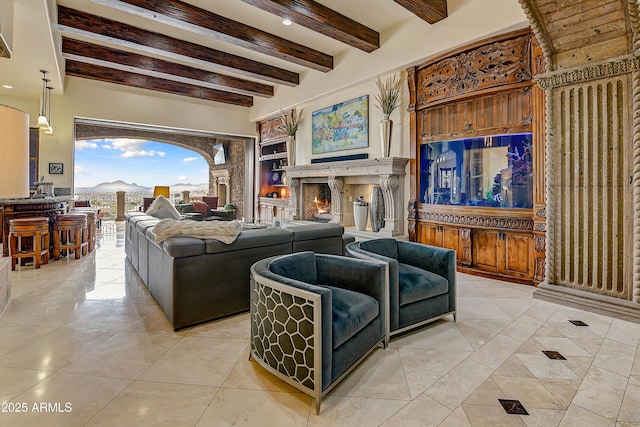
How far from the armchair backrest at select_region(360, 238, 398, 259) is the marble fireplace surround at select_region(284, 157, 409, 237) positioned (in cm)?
221

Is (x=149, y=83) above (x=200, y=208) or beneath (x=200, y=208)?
above

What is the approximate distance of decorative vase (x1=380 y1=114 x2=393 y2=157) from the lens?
206 inches

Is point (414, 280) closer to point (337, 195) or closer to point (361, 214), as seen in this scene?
point (361, 214)

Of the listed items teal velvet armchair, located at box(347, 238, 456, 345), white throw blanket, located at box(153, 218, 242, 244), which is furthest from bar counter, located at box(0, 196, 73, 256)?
teal velvet armchair, located at box(347, 238, 456, 345)

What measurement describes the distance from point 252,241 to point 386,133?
131 inches

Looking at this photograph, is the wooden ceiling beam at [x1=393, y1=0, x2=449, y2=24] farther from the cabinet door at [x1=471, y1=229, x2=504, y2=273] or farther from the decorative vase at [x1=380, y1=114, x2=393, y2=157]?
the cabinet door at [x1=471, y1=229, x2=504, y2=273]

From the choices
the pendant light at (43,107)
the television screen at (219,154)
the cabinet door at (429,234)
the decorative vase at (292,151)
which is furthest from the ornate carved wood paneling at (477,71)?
the television screen at (219,154)

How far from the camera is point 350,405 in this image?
1662mm

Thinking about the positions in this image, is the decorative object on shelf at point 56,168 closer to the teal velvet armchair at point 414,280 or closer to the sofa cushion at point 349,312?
the teal velvet armchair at point 414,280

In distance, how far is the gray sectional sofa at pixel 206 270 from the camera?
251cm

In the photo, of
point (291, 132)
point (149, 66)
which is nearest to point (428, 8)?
point (291, 132)

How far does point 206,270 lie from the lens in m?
2.62

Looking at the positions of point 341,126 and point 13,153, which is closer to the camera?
point 13,153

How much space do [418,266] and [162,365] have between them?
2.17m
